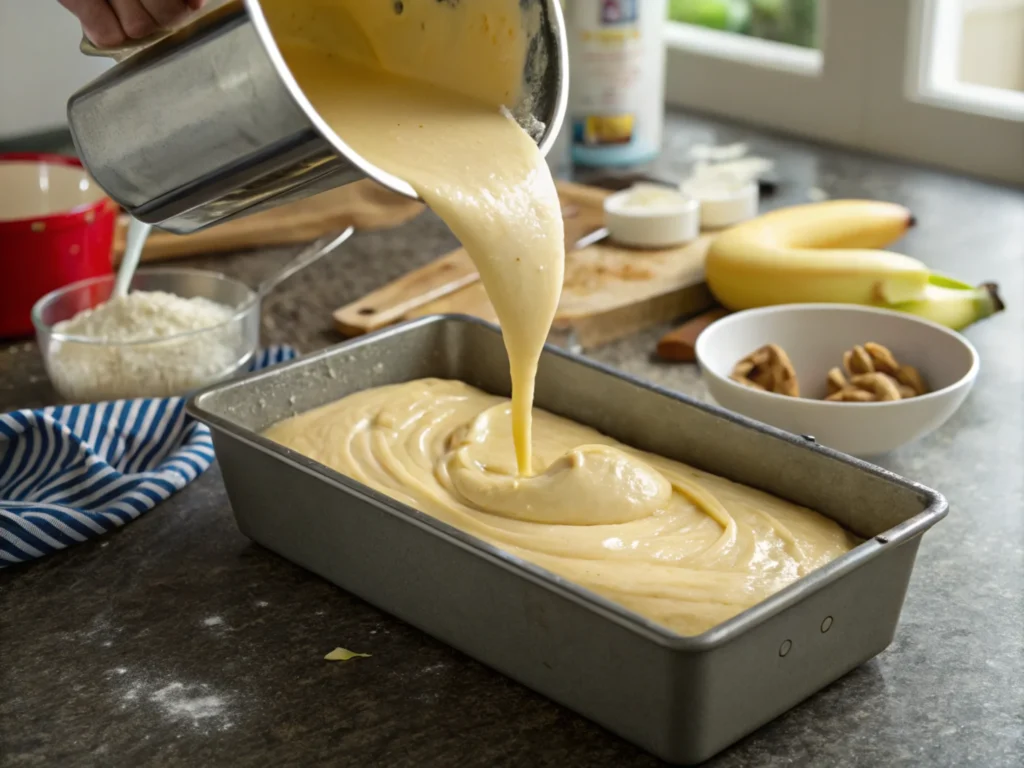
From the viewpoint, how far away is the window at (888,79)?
1.98 metres

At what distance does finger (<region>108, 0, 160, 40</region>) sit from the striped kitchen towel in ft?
1.29

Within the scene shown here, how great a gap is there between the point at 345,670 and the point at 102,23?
0.51 m

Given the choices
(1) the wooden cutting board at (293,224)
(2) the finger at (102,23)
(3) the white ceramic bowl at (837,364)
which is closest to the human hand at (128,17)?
(2) the finger at (102,23)

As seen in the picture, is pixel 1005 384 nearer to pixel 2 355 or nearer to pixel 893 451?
pixel 893 451

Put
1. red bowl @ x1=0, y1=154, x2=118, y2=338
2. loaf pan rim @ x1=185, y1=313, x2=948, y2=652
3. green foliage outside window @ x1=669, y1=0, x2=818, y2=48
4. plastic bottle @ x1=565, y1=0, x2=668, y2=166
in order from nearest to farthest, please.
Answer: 1. loaf pan rim @ x1=185, y1=313, x2=948, y2=652
2. red bowl @ x1=0, y1=154, x2=118, y2=338
3. plastic bottle @ x1=565, y1=0, x2=668, y2=166
4. green foliage outside window @ x1=669, y1=0, x2=818, y2=48

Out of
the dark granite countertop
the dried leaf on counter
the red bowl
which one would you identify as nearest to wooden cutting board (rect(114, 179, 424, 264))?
the red bowl

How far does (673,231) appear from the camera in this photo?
1718mm

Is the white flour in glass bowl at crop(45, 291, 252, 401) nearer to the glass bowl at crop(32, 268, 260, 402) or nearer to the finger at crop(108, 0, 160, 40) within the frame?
the glass bowl at crop(32, 268, 260, 402)

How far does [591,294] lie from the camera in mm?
1578

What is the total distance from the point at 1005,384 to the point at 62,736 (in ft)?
3.22

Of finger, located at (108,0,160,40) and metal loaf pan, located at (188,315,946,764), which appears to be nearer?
metal loaf pan, located at (188,315,946,764)

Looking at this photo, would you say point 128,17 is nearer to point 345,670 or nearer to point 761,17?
point 345,670

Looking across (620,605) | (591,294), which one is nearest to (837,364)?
(591,294)

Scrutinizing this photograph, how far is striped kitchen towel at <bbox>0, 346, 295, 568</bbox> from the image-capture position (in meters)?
1.12
